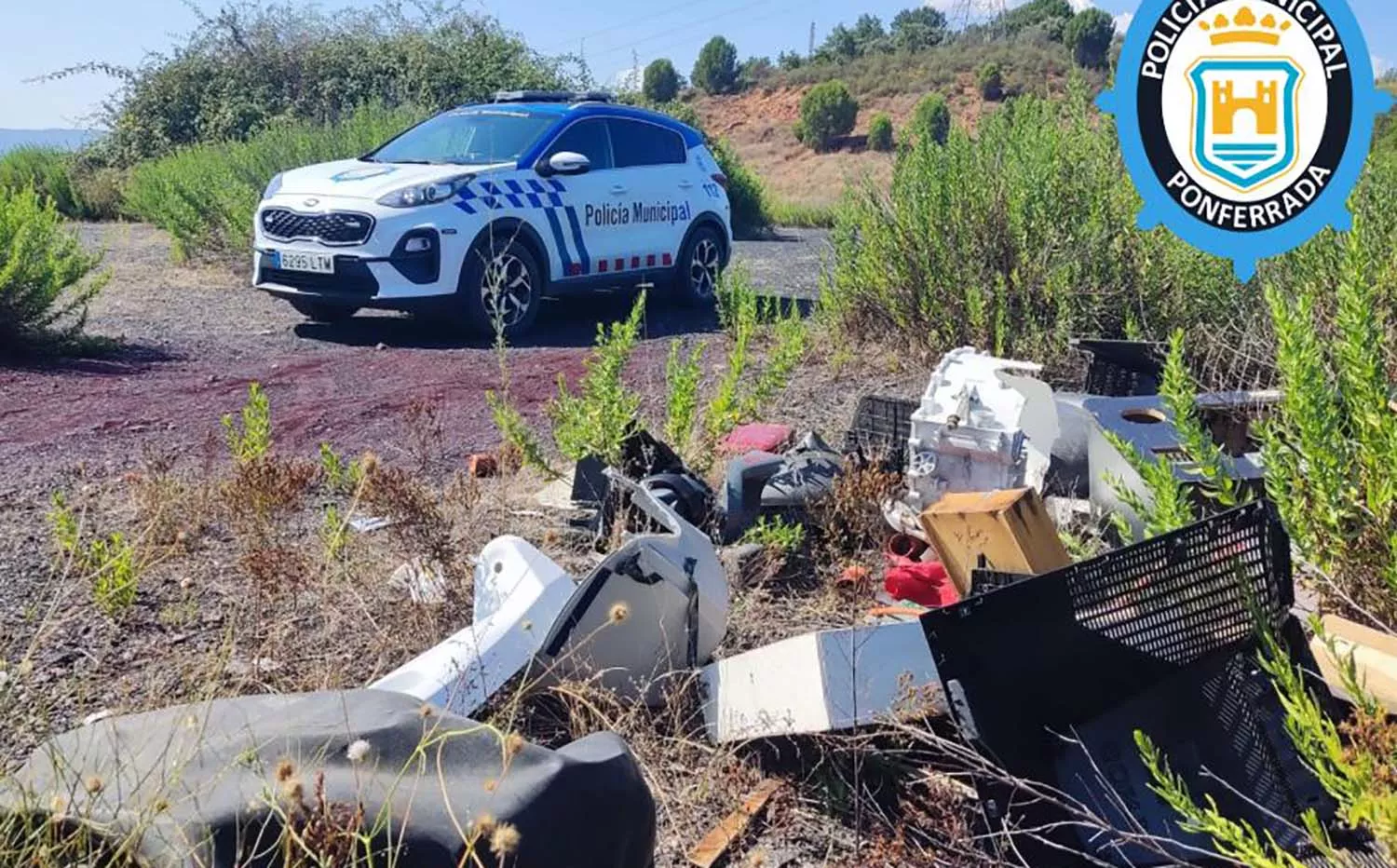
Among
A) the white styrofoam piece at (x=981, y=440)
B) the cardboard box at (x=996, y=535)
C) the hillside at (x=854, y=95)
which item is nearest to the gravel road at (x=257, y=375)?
the white styrofoam piece at (x=981, y=440)

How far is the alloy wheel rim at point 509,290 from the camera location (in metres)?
8.93

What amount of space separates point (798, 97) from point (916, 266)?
162 feet

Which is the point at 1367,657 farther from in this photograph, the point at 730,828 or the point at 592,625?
the point at 592,625

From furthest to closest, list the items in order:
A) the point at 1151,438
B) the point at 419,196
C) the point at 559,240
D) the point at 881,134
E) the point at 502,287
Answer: the point at 881,134, the point at 559,240, the point at 502,287, the point at 419,196, the point at 1151,438

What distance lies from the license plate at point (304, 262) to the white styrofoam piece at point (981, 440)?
5.37 meters

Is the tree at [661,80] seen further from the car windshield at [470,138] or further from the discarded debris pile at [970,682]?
the discarded debris pile at [970,682]

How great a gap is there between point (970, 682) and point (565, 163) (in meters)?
7.33

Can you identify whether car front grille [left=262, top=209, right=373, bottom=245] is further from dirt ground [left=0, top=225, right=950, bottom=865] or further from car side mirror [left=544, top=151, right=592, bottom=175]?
car side mirror [left=544, top=151, right=592, bottom=175]

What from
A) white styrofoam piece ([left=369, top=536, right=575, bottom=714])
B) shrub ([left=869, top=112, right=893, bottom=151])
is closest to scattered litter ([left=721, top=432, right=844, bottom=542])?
white styrofoam piece ([left=369, top=536, right=575, bottom=714])

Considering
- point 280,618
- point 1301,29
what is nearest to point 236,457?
point 280,618

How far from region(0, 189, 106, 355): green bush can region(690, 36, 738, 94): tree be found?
52.5 metres

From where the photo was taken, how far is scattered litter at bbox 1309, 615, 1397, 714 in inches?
110

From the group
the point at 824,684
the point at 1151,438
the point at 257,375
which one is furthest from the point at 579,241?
the point at 824,684

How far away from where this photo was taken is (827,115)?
158ft
